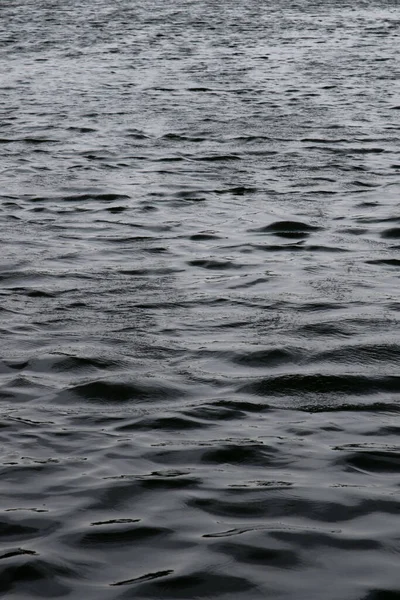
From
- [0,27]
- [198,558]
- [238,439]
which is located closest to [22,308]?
[238,439]

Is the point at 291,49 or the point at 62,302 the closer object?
the point at 62,302

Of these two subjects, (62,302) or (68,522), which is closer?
(68,522)

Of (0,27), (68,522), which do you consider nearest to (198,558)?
(68,522)

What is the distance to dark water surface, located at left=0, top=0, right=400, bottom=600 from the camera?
4.43m

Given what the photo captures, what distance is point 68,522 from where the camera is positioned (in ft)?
15.3

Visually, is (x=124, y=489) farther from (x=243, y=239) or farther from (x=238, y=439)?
(x=243, y=239)

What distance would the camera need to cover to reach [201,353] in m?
6.75

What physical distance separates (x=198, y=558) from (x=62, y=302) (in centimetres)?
377

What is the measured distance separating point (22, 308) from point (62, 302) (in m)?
0.32

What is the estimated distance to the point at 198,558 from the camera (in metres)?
4.36

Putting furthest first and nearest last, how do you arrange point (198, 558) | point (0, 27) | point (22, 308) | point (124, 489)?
point (0, 27) < point (22, 308) < point (124, 489) < point (198, 558)

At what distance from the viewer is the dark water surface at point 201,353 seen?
4.43 metres

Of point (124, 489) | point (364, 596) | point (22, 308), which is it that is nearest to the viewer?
point (364, 596)

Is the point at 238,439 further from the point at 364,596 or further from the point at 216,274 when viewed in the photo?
the point at 216,274
